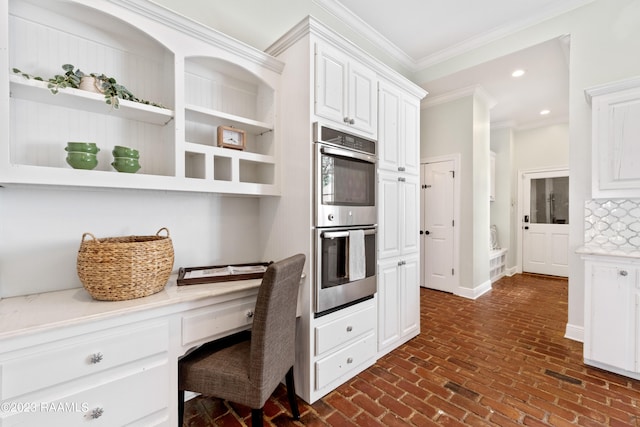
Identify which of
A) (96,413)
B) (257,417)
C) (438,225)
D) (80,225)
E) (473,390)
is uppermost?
(80,225)

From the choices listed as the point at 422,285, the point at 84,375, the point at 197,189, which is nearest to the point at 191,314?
the point at 84,375

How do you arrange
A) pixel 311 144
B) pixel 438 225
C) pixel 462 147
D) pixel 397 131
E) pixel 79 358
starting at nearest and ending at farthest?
1. pixel 79 358
2. pixel 311 144
3. pixel 397 131
4. pixel 462 147
5. pixel 438 225

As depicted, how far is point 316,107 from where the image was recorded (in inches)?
71.1

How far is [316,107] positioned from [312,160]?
352 millimetres

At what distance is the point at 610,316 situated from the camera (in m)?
2.12

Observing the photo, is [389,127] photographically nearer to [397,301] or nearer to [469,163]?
[397,301]

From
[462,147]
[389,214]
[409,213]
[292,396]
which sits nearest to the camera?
[292,396]

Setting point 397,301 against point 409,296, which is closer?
point 397,301

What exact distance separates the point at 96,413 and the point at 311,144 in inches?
66.7

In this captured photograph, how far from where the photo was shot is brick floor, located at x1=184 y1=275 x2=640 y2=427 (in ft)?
5.48

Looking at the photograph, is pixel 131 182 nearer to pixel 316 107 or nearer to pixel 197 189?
pixel 197 189

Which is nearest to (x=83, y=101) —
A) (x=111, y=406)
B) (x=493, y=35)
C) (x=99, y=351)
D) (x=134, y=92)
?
(x=134, y=92)

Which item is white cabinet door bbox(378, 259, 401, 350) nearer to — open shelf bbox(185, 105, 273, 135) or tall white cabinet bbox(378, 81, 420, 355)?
tall white cabinet bbox(378, 81, 420, 355)

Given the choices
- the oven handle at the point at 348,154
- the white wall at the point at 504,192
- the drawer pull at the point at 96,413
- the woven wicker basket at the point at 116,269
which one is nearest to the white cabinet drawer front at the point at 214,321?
the woven wicker basket at the point at 116,269
